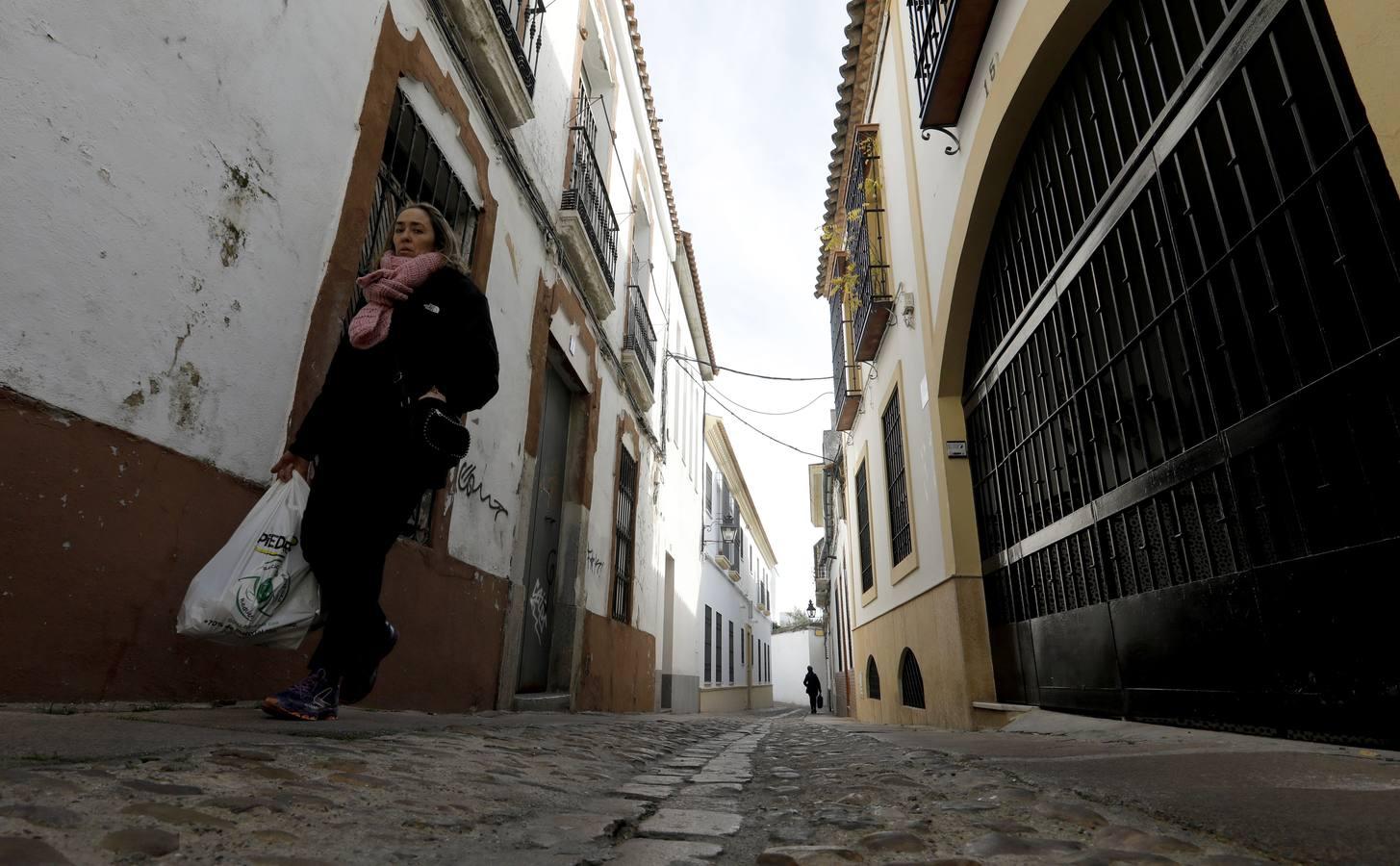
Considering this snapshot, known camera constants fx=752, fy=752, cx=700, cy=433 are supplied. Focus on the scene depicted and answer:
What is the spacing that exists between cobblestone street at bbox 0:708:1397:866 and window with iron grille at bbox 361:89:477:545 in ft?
6.51

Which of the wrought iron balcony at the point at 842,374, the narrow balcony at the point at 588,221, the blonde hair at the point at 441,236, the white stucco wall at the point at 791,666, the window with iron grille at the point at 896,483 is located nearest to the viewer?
the blonde hair at the point at 441,236

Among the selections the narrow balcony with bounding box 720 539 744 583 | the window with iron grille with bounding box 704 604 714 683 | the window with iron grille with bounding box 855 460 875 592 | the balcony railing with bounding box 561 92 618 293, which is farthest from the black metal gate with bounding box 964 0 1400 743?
the narrow balcony with bounding box 720 539 744 583

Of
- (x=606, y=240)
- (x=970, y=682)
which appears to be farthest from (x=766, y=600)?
(x=970, y=682)

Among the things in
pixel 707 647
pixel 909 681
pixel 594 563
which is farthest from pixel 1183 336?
pixel 707 647

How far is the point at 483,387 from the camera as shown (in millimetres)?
2506

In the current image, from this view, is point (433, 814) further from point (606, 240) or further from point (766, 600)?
point (766, 600)

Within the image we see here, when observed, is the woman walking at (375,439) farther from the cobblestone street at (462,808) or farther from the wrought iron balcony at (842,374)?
the wrought iron balcony at (842,374)

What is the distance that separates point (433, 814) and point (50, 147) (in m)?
1.98

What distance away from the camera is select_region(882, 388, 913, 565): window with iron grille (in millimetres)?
7203

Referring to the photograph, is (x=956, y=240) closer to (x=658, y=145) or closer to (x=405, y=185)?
(x=405, y=185)

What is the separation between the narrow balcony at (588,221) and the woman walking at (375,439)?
395 cm

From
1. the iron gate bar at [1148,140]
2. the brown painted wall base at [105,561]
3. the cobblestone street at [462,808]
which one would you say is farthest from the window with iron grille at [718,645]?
the cobblestone street at [462,808]

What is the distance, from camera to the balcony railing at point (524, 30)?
16.1 feet

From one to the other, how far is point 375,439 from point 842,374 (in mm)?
8980
